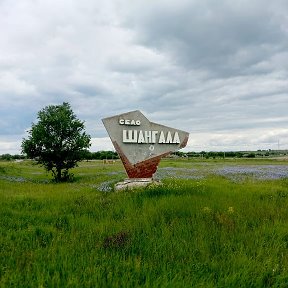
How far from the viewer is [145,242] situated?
22.3 ft

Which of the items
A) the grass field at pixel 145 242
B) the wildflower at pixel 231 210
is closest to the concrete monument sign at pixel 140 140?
the grass field at pixel 145 242

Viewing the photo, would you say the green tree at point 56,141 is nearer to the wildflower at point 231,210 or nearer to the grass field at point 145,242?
the grass field at point 145,242

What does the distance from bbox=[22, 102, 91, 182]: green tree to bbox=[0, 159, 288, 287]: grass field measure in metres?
15.8

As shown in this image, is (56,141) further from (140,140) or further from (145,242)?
(145,242)

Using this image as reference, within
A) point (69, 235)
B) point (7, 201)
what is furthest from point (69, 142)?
point (69, 235)

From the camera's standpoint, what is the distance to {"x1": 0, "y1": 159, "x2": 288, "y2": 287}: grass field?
509 centimetres

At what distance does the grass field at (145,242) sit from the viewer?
5.09 m

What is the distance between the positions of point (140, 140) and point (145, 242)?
9733 mm

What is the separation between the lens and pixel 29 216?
31.3 ft

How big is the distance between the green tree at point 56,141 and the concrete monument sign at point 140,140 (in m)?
12.4

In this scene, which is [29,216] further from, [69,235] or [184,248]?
[184,248]

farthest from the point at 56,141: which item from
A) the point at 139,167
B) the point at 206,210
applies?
the point at 206,210

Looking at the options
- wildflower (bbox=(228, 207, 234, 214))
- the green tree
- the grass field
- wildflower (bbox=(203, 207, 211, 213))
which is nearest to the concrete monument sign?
the grass field

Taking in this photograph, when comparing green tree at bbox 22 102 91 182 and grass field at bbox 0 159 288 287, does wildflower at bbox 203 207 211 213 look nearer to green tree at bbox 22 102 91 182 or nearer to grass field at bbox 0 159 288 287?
grass field at bbox 0 159 288 287
